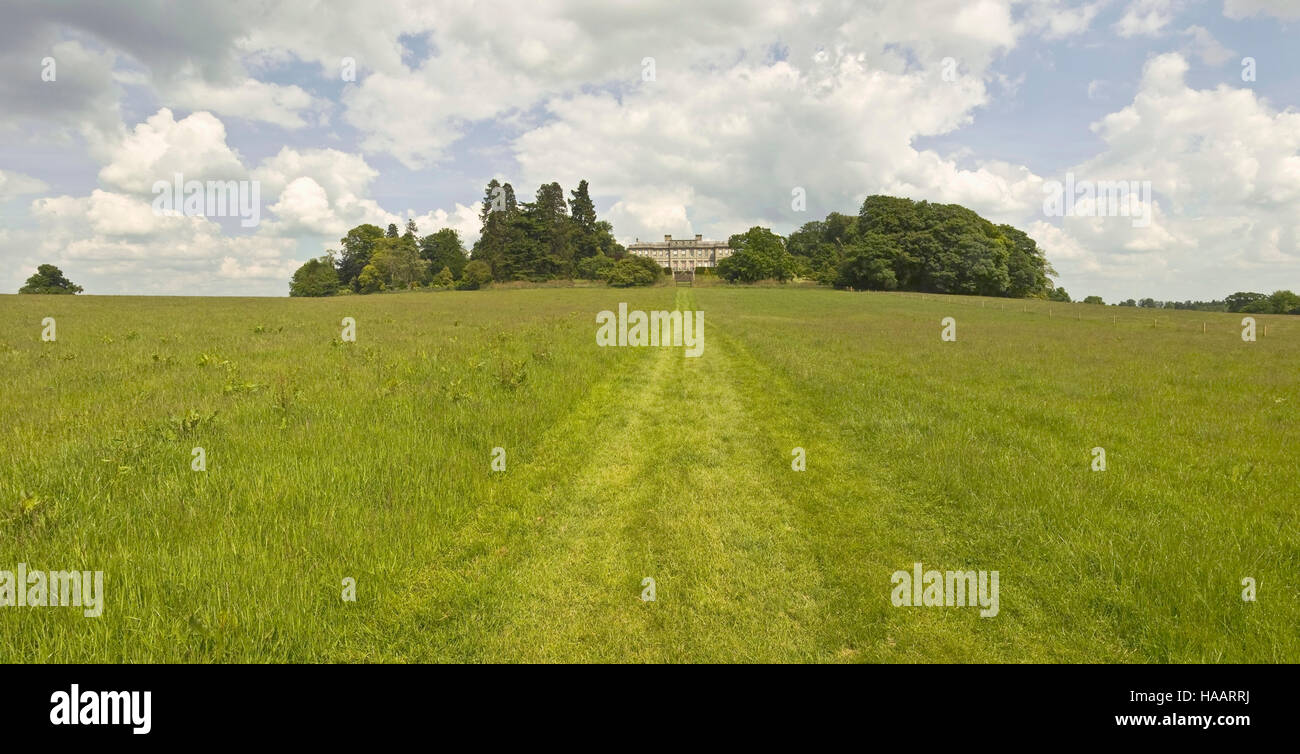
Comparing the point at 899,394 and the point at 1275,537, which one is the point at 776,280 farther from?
the point at 1275,537

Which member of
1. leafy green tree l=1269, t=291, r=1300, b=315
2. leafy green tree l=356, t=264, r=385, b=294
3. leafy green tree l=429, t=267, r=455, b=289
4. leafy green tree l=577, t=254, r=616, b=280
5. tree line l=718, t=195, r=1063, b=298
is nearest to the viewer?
tree line l=718, t=195, r=1063, b=298

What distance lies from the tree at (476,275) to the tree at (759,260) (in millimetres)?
55767

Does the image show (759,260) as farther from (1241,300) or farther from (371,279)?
(1241,300)

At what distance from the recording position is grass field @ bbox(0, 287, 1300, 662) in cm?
428

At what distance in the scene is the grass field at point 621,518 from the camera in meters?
4.28

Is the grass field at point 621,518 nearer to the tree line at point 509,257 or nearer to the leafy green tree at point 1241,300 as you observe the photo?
the tree line at point 509,257

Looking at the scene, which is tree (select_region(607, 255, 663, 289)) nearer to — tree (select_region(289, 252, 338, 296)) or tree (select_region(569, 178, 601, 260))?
tree (select_region(569, 178, 601, 260))

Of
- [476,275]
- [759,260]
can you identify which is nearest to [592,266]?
[476,275]

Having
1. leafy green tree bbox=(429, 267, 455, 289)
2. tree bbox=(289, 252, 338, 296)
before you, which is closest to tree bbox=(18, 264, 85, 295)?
tree bbox=(289, 252, 338, 296)

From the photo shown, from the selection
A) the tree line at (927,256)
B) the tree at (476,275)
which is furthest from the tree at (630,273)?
the tree at (476,275)

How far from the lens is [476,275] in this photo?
11100cm

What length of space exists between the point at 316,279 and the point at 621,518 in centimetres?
15783

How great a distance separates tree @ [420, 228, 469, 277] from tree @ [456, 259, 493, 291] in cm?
675

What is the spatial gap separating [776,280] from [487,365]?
355ft
